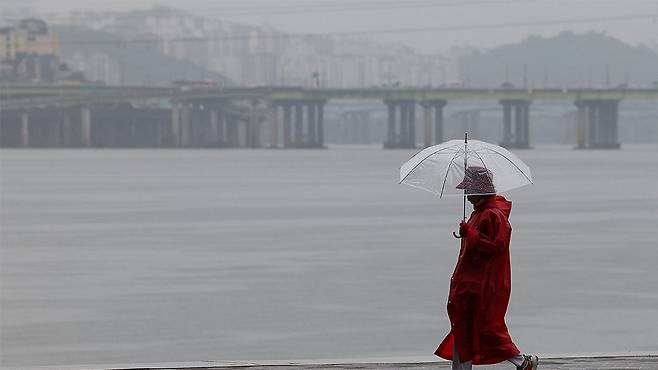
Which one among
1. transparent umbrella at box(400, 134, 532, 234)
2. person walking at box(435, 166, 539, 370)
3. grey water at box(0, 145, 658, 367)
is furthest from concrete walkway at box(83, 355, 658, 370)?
grey water at box(0, 145, 658, 367)

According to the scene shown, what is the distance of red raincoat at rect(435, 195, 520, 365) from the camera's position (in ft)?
42.3

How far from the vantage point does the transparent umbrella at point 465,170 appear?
13.1 meters

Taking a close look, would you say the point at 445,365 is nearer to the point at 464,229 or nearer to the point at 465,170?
the point at 465,170

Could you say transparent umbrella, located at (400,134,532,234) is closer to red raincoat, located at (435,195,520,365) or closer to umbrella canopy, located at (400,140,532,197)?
umbrella canopy, located at (400,140,532,197)

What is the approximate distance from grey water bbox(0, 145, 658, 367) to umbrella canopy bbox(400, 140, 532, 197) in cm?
542

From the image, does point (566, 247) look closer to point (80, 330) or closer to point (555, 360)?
point (80, 330)

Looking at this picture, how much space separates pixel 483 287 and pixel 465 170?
0.90 metres

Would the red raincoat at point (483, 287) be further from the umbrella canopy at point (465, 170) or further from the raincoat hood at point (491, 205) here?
the umbrella canopy at point (465, 170)

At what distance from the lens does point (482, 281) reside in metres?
13.0

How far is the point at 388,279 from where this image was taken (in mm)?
29422

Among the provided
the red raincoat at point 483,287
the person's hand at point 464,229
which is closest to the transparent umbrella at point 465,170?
the red raincoat at point 483,287

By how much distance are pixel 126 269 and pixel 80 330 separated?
34.8ft

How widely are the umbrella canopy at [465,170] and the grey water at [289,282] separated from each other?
5.42 m

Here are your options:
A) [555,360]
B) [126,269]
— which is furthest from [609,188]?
[555,360]
